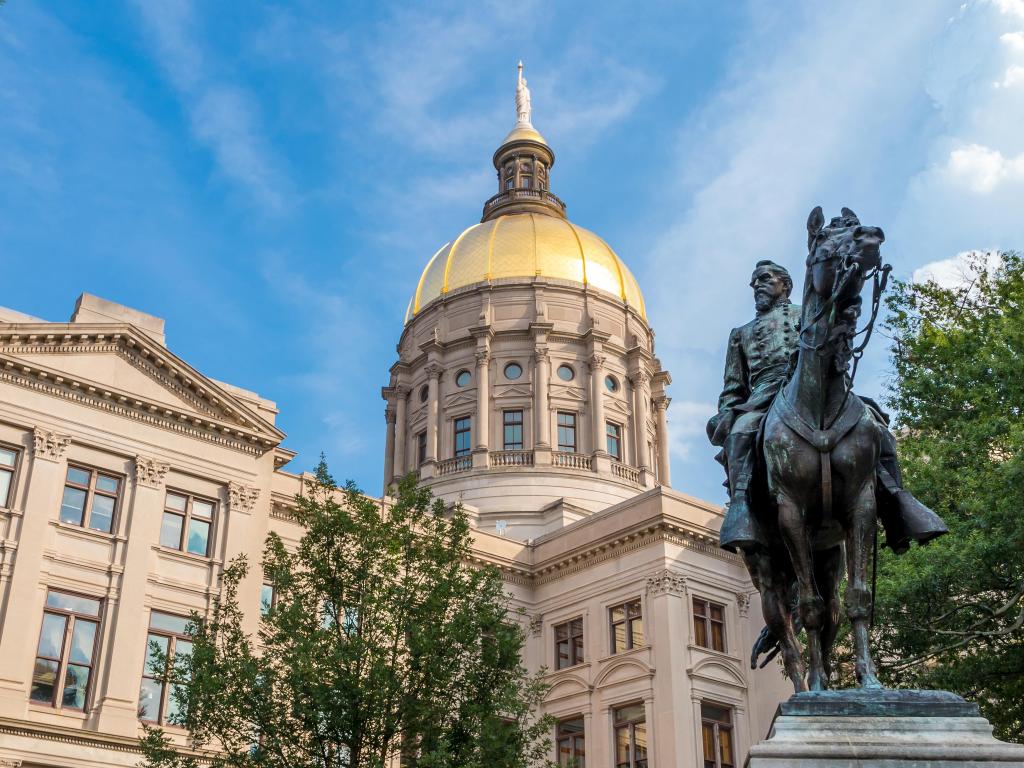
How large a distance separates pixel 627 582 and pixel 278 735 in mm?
22844

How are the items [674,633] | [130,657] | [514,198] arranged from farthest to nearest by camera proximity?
[514,198] < [674,633] < [130,657]

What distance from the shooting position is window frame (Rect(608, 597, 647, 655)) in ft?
140

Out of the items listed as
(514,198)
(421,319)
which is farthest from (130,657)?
(514,198)

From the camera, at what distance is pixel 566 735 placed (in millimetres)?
43875

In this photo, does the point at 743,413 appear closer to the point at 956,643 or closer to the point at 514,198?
the point at 956,643

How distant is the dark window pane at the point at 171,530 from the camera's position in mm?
35750

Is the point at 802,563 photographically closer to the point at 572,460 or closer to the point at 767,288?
the point at 767,288

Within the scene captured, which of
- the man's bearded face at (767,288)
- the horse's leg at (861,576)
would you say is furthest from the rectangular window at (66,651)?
the horse's leg at (861,576)

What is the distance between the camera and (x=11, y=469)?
33.4m

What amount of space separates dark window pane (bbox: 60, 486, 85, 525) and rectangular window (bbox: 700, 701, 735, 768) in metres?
21.5

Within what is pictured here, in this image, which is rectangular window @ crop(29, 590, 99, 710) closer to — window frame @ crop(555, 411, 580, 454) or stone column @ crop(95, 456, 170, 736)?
stone column @ crop(95, 456, 170, 736)

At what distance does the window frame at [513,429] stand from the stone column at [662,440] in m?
8.29

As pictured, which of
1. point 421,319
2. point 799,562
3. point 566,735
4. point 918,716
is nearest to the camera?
point 918,716

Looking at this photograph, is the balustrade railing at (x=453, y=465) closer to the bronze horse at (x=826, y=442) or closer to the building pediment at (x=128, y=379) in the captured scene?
the building pediment at (x=128, y=379)
